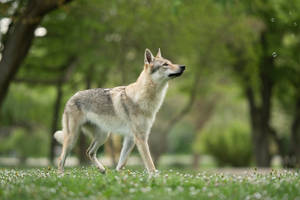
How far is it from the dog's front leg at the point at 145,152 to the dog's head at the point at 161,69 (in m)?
1.30

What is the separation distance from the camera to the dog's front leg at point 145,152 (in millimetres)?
9664

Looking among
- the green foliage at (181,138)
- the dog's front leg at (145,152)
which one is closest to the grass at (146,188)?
the dog's front leg at (145,152)

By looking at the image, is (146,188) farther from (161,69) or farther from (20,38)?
(20,38)

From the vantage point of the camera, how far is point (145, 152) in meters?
9.74

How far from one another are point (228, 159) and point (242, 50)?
1065 cm

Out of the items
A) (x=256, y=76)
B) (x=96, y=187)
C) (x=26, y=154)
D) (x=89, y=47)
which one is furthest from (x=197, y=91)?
(x=96, y=187)

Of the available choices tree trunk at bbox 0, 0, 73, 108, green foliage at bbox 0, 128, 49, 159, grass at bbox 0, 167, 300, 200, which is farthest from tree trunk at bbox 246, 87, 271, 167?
green foliage at bbox 0, 128, 49, 159

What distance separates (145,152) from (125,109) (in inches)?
43.8

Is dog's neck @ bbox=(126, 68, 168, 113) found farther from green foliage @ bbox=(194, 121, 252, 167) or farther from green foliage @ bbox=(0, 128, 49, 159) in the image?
green foliage @ bbox=(0, 128, 49, 159)

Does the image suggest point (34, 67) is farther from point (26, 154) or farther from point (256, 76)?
point (26, 154)

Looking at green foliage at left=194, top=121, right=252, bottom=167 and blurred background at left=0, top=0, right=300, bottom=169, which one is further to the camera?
green foliage at left=194, top=121, right=252, bottom=167

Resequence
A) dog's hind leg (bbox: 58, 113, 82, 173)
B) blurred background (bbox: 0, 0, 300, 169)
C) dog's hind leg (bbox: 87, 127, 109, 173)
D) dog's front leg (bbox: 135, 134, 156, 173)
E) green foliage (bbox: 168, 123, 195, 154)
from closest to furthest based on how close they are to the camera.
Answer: dog's front leg (bbox: 135, 134, 156, 173) < dog's hind leg (bbox: 58, 113, 82, 173) < dog's hind leg (bbox: 87, 127, 109, 173) < blurred background (bbox: 0, 0, 300, 169) < green foliage (bbox: 168, 123, 195, 154)

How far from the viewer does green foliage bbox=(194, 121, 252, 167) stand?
35344 mm

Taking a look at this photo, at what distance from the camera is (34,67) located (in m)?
28.3
